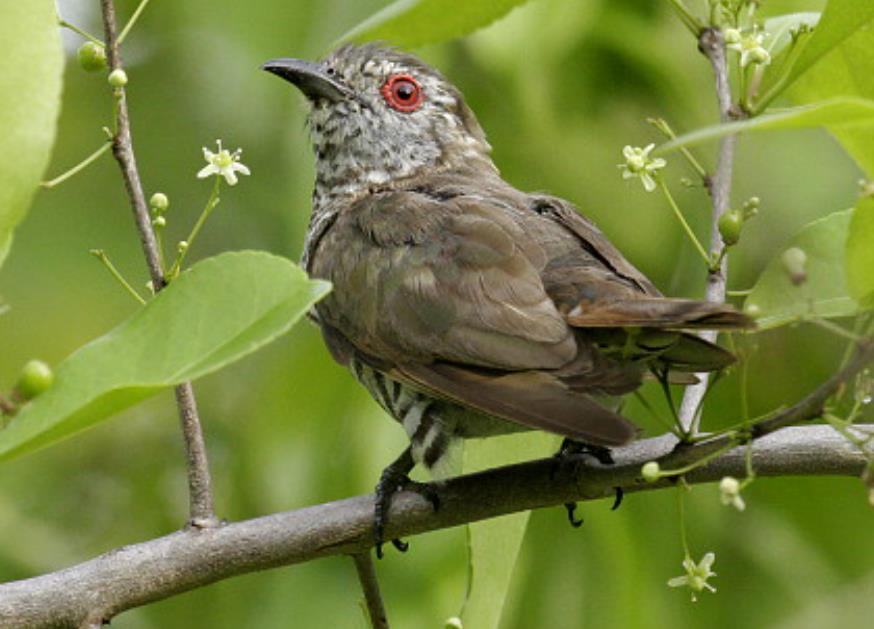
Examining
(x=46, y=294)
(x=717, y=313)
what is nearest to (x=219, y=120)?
(x=46, y=294)

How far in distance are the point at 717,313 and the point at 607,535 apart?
137cm

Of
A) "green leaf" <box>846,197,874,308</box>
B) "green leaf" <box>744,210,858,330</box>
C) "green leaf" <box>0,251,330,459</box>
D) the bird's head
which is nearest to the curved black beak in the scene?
the bird's head

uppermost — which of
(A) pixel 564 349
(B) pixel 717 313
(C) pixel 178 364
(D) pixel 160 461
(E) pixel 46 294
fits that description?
(C) pixel 178 364

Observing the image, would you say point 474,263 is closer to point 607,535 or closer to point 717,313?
point 607,535

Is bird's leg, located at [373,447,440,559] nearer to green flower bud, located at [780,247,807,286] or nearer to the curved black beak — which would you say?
the curved black beak

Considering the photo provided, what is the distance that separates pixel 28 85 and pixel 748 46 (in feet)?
4.83

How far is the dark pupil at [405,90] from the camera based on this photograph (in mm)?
5203

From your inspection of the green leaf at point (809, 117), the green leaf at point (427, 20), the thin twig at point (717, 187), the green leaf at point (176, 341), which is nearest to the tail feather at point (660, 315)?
the thin twig at point (717, 187)

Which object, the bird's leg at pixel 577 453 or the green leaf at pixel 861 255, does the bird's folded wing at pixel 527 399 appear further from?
the green leaf at pixel 861 255

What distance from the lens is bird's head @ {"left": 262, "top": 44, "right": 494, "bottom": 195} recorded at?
5074mm

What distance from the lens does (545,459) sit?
137 inches

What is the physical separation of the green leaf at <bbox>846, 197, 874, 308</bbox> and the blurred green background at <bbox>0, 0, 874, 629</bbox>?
1.43 m

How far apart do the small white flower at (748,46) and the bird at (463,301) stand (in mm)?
464

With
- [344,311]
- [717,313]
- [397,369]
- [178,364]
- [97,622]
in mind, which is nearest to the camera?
[178,364]
